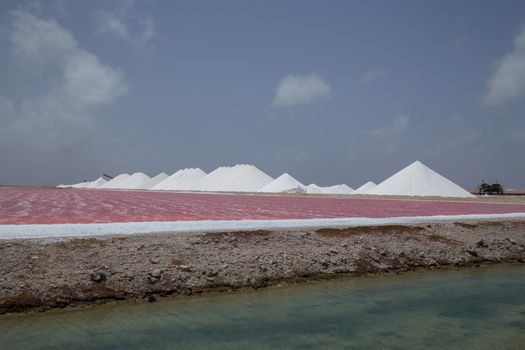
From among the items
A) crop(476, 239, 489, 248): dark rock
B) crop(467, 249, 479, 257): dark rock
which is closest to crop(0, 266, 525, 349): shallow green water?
→ crop(467, 249, 479, 257): dark rock

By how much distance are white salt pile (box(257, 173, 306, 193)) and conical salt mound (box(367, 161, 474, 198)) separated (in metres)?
13.0

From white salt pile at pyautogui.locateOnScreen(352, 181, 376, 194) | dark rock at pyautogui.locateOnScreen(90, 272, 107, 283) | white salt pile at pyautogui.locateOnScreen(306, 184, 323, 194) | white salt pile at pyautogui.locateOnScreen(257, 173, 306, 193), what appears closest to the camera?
dark rock at pyautogui.locateOnScreen(90, 272, 107, 283)

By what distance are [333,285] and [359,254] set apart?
56.7 inches

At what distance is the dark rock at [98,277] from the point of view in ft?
23.7

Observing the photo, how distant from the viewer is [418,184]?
40906mm

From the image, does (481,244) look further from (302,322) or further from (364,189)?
(364,189)

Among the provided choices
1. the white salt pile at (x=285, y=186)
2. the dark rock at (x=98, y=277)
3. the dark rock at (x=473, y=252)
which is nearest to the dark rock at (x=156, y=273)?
the dark rock at (x=98, y=277)

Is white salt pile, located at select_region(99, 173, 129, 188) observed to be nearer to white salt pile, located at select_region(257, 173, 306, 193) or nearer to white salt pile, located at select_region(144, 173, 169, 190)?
white salt pile, located at select_region(144, 173, 169, 190)

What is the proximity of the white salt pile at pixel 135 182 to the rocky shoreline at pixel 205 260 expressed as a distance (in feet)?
266

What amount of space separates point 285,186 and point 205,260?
49132 mm

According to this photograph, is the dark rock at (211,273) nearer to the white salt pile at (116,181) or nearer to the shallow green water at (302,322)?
the shallow green water at (302,322)

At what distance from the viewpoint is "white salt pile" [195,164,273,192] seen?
210ft

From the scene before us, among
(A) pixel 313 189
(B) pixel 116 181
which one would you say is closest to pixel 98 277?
(A) pixel 313 189

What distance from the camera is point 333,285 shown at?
27.8ft
